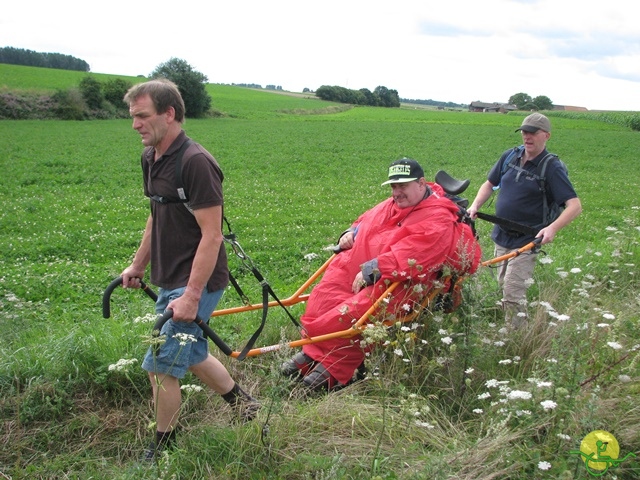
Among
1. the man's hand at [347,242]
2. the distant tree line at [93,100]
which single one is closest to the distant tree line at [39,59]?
the distant tree line at [93,100]

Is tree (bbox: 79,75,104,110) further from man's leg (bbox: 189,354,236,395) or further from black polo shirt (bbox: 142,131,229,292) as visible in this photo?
man's leg (bbox: 189,354,236,395)

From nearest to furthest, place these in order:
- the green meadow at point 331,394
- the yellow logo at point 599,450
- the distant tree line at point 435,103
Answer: the yellow logo at point 599,450, the green meadow at point 331,394, the distant tree line at point 435,103

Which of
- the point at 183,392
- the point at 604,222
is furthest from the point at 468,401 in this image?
the point at 604,222

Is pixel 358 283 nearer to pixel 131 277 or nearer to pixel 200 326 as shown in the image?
pixel 200 326

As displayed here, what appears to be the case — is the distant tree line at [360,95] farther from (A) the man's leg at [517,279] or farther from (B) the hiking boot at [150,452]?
(B) the hiking boot at [150,452]

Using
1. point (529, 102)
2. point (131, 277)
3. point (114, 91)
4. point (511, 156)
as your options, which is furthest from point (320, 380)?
point (529, 102)

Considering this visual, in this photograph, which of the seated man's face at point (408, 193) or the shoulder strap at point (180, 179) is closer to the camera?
the shoulder strap at point (180, 179)

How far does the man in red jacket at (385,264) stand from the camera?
4.07m

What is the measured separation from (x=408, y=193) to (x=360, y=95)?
87815mm

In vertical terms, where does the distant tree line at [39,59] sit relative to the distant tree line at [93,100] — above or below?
above

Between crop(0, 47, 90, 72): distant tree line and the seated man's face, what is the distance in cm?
9012

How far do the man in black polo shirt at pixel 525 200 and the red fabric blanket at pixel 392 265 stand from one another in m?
0.86

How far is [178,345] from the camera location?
3229 millimetres

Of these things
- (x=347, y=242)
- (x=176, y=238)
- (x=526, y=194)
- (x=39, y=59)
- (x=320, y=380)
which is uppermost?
(x=39, y=59)
